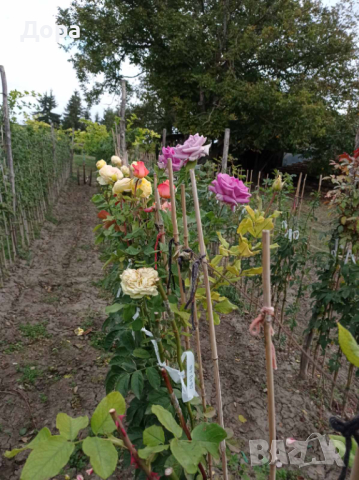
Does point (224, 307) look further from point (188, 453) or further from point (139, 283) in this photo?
point (188, 453)

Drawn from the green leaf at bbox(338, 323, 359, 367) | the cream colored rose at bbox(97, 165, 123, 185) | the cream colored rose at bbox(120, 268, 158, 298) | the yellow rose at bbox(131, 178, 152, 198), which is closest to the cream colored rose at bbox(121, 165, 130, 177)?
the cream colored rose at bbox(97, 165, 123, 185)

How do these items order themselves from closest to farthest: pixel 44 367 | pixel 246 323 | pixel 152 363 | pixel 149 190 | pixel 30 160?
pixel 152 363
pixel 149 190
pixel 44 367
pixel 246 323
pixel 30 160

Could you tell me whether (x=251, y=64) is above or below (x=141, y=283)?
above

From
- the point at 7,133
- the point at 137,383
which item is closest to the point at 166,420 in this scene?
the point at 137,383

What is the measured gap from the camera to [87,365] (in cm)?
282

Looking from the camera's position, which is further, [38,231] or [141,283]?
[38,231]

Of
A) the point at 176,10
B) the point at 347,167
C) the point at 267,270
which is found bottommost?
the point at 267,270

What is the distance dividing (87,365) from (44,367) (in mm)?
366

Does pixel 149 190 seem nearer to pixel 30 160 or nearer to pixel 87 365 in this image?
pixel 87 365

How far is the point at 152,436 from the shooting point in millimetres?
723

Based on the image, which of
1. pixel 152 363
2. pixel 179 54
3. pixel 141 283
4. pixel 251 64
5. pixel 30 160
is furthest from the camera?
pixel 251 64

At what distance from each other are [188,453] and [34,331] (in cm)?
302

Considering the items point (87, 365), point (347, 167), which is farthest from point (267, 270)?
point (87, 365)

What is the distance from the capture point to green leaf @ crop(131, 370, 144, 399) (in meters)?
1.11
